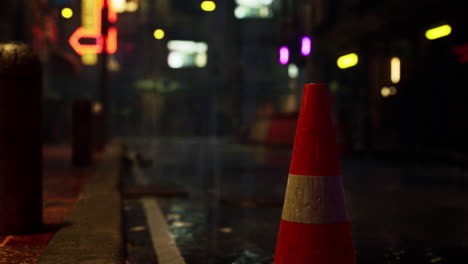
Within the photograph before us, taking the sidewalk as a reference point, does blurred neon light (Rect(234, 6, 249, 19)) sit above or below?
above

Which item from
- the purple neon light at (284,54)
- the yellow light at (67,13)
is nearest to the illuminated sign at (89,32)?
the yellow light at (67,13)

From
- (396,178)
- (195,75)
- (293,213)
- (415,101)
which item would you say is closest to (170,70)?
(195,75)

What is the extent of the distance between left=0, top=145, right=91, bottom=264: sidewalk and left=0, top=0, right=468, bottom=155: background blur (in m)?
3.83

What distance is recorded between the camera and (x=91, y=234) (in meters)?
4.70

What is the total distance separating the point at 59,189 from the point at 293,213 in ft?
16.9

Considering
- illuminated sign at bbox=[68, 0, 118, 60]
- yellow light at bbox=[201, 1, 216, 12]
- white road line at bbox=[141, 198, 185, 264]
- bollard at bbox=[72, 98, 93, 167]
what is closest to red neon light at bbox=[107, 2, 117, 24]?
illuminated sign at bbox=[68, 0, 118, 60]

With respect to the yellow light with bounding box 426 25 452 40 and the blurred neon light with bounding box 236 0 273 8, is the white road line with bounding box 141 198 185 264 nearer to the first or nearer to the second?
the yellow light with bounding box 426 25 452 40

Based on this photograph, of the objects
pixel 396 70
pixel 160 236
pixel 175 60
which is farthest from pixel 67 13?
pixel 160 236

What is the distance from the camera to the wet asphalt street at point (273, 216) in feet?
18.1

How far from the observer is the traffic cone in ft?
11.9

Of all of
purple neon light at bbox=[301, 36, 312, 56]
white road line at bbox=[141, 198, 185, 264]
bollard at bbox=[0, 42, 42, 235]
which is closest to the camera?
bollard at bbox=[0, 42, 42, 235]

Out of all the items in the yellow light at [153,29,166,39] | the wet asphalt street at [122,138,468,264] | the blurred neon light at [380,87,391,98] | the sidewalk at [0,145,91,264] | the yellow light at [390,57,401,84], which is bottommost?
the wet asphalt street at [122,138,468,264]

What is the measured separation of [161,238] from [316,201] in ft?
8.58

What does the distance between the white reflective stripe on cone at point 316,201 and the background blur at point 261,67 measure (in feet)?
21.2
